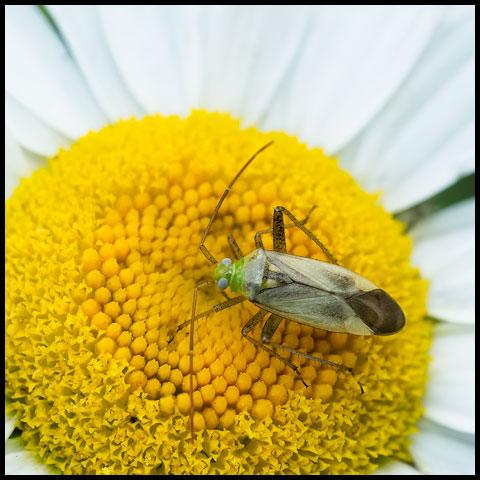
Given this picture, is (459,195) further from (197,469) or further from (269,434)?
(197,469)

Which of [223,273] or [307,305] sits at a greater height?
[223,273]

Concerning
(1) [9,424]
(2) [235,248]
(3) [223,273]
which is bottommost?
(1) [9,424]

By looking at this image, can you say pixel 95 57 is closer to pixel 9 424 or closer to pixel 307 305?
pixel 307 305

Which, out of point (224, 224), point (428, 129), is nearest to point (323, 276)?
point (224, 224)

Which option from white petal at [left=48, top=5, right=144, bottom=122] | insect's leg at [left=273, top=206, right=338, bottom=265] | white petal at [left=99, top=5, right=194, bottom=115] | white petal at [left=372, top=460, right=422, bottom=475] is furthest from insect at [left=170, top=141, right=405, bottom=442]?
white petal at [left=48, top=5, right=144, bottom=122]

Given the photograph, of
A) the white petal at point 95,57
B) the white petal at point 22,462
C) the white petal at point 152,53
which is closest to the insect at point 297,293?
the white petal at point 22,462

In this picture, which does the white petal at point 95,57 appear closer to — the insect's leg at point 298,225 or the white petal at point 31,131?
the white petal at point 31,131

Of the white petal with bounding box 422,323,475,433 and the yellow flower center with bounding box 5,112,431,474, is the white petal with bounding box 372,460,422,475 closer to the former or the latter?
the yellow flower center with bounding box 5,112,431,474
